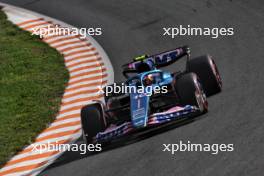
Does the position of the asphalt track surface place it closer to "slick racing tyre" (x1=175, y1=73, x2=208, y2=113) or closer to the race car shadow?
the race car shadow

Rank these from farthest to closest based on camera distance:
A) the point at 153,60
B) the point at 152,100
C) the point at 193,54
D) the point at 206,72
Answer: the point at 193,54, the point at 153,60, the point at 206,72, the point at 152,100

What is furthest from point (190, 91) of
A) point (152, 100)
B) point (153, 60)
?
point (153, 60)

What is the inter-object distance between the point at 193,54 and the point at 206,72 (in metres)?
4.02

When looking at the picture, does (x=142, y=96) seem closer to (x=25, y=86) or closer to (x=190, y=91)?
(x=190, y=91)

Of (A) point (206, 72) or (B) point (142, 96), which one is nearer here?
(B) point (142, 96)

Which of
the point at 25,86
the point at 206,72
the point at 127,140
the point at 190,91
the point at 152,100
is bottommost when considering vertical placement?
the point at 127,140

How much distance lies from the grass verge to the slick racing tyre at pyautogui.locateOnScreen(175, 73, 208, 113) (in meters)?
3.75

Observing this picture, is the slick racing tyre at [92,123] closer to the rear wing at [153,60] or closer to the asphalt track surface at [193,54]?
the asphalt track surface at [193,54]

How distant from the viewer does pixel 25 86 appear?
1831cm

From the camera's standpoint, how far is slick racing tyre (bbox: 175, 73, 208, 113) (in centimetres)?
1296

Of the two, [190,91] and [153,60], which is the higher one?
[153,60]

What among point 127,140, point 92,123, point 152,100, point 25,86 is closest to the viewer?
point 92,123

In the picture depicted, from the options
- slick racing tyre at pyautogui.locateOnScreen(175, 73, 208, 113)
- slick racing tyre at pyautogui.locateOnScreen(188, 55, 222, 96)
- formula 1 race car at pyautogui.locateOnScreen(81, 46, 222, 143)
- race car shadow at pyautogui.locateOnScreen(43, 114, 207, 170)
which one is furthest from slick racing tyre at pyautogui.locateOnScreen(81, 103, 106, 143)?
slick racing tyre at pyautogui.locateOnScreen(188, 55, 222, 96)

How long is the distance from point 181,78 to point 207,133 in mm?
1386
